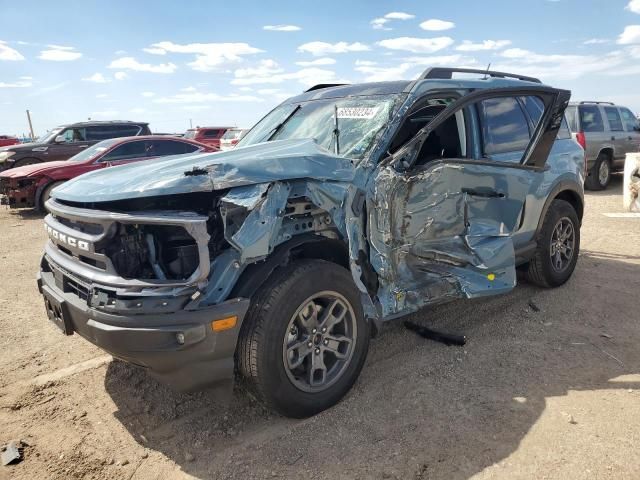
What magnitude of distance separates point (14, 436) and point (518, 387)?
3.17 metres

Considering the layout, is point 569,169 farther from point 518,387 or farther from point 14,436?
point 14,436

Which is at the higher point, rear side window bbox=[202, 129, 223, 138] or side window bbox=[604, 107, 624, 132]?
side window bbox=[604, 107, 624, 132]

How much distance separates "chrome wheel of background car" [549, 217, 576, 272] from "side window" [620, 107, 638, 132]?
31.4ft

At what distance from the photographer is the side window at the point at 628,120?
13.0 m

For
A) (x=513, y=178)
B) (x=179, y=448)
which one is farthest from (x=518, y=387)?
(x=179, y=448)

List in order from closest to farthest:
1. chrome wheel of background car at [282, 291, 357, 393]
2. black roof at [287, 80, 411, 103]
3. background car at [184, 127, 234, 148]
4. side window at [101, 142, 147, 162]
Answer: chrome wheel of background car at [282, 291, 357, 393] → black roof at [287, 80, 411, 103] → side window at [101, 142, 147, 162] → background car at [184, 127, 234, 148]

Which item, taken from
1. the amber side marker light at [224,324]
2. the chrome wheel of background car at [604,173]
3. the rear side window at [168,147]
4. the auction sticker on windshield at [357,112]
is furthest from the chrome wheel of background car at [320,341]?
the chrome wheel of background car at [604,173]

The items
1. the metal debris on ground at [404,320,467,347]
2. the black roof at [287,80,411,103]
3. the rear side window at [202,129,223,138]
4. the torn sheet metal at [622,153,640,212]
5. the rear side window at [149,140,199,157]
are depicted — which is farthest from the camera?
the rear side window at [202,129,223,138]

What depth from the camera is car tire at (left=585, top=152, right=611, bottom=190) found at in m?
12.3

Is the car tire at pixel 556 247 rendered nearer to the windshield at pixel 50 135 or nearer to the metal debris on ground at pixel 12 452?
the metal debris on ground at pixel 12 452

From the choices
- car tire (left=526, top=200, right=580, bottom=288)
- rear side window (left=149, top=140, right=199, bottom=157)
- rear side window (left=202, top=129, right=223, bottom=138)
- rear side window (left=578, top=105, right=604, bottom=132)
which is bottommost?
car tire (left=526, top=200, right=580, bottom=288)

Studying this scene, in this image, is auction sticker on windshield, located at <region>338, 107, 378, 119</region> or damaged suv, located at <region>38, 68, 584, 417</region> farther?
auction sticker on windshield, located at <region>338, 107, 378, 119</region>

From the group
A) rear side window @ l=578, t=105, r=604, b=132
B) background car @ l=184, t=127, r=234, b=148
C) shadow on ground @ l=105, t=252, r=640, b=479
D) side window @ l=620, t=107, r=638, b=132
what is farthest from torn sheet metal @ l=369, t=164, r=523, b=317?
background car @ l=184, t=127, r=234, b=148

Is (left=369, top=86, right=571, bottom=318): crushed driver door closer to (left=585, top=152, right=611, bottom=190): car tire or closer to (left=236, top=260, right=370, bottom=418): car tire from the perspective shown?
(left=236, top=260, right=370, bottom=418): car tire
